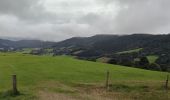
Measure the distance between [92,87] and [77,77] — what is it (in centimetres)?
1028

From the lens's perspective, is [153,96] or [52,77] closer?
[153,96]

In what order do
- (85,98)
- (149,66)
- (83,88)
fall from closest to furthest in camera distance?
(85,98)
(83,88)
(149,66)

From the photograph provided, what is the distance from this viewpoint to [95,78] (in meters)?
54.2

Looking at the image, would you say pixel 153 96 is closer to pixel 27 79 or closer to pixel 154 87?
pixel 154 87

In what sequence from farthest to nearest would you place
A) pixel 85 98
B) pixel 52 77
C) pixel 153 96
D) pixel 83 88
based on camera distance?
1. pixel 52 77
2. pixel 83 88
3. pixel 153 96
4. pixel 85 98

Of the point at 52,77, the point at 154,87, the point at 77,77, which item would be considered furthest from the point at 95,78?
the point at 154,87

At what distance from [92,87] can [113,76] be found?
50.6 ft

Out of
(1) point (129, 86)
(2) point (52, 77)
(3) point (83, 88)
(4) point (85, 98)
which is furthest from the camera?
(2) point (52, 77)

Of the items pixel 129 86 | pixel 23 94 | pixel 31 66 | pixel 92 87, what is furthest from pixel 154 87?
pixel 31 66

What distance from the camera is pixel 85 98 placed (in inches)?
1293

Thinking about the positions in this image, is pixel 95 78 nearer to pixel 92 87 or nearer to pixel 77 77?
pixel 77 77

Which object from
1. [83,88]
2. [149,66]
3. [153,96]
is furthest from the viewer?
[149,66]

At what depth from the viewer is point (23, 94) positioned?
33000mm

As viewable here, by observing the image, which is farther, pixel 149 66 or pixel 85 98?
pixel 149 66
